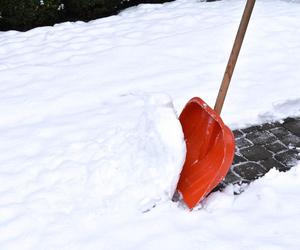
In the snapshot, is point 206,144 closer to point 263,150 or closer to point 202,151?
point 202,151

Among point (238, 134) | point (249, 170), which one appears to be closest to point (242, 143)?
point (238, 134)

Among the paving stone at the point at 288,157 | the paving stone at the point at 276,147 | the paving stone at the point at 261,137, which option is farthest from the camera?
the paving stone at the point at 261,137

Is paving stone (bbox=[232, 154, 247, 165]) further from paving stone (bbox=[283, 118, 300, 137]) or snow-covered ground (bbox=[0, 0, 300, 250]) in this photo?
paving stone (bbox=[283, 118, 300, 137])

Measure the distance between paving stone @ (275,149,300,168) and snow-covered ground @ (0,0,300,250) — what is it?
0.10 metres

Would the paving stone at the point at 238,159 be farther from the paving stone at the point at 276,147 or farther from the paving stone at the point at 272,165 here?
the paving stone at the point at 276,147

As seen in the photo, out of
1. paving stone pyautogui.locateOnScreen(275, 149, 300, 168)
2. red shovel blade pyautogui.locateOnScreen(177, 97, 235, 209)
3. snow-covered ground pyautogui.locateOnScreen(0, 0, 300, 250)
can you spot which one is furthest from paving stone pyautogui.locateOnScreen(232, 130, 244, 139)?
red shovel blade pyautogui.locateOnScreen(177, 97, 235, 209)

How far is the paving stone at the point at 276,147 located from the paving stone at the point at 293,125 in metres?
0.22

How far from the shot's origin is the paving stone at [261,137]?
350cm

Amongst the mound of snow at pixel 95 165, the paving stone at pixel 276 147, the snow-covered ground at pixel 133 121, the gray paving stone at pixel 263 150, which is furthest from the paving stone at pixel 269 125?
the mound of snow at pixel 95 165

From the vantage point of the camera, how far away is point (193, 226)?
8.77ft

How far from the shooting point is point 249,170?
316 centimetres

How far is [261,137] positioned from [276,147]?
17cm

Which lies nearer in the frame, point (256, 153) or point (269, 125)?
point (256, 153)

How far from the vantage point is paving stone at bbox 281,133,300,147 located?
3.45 meters
